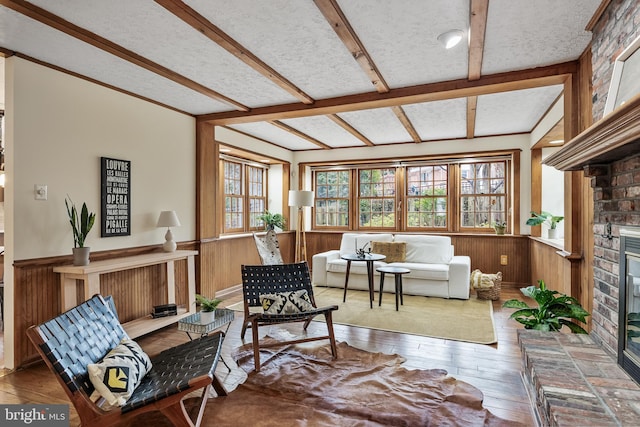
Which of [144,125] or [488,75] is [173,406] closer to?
[144,125]

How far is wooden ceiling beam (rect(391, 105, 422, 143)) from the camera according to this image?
438 centimetres

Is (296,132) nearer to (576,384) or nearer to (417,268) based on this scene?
(417,268)

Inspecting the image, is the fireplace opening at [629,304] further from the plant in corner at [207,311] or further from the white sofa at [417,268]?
the white sofa at [417,268]

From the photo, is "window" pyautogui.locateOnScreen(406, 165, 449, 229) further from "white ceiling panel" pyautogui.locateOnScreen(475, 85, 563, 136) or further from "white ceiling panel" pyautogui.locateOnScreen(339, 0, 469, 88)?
"white ceiling panel" pyautogui.locateOnScreen(339, 0, 469, 88)

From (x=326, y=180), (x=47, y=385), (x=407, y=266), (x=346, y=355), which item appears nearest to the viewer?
(x=47, y=385)

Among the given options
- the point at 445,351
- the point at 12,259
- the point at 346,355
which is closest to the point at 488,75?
the point at 445,351

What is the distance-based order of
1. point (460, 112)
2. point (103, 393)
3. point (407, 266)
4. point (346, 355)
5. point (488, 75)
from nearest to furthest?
1. point (103, 393)
2. point (346, 355)
3. point (488, 75)
4. point (460, 112)
5. point (407, 266)

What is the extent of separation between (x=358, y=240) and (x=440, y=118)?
235 centimetres

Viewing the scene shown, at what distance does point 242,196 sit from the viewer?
21.0 ft

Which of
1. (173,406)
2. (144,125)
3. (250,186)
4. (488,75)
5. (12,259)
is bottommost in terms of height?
(173,406)

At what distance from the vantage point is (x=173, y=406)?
1811 mm

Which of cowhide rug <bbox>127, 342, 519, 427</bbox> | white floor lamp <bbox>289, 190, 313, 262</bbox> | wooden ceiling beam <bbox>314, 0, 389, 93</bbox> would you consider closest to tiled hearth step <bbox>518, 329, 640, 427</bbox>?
cowhide rug <bbox>127, 342, 519, 427</bbox>

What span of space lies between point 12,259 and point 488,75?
4.26 metres

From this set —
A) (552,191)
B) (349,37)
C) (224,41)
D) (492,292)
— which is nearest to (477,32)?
(349,37)
